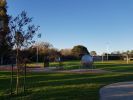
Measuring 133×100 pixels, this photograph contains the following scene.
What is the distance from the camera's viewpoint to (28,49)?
1809 cm

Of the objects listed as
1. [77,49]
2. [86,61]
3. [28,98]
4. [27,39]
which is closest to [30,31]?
[27,39]

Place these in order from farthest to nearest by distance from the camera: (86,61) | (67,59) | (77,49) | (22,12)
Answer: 1. (77,49)
2. (67,59)
3. (86,61)
4. (22,12)

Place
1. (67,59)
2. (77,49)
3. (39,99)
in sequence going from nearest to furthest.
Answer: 1. (39,99)
2. (67,59)
3. (77,49)

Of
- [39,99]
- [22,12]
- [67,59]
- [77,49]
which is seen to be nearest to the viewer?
[39,99]

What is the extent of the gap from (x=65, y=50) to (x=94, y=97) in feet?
284

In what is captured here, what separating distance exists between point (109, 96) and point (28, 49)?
4911 millimetres

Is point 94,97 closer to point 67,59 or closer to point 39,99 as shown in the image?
point 39,99

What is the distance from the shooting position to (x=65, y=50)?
101938mm

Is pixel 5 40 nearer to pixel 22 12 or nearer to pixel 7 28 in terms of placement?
pixel 7 28

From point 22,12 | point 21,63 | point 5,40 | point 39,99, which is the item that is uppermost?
point 22,12

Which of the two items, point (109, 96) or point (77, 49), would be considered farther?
point (77, 49)

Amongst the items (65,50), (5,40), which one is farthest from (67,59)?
(5,40)

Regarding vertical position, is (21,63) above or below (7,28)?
below

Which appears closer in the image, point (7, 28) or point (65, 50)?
point (7, 28)
